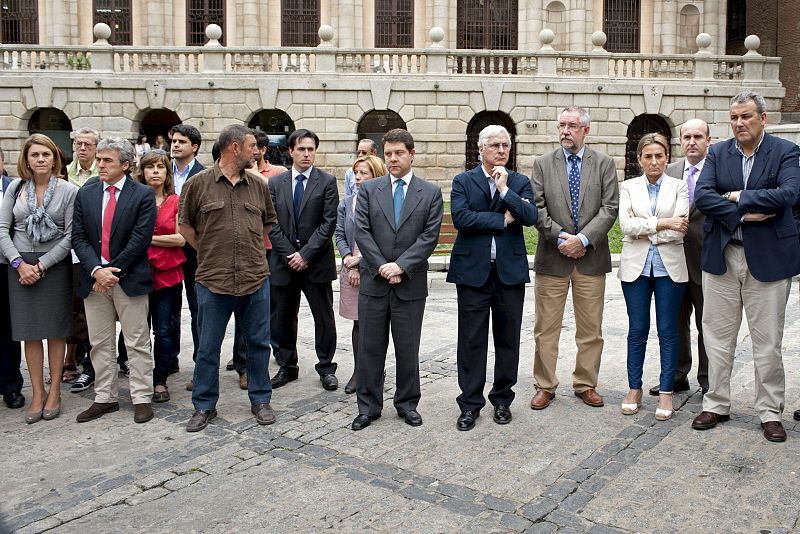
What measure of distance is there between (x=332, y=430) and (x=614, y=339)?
4484 mm

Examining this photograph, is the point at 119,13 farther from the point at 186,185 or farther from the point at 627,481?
the point at 627,481

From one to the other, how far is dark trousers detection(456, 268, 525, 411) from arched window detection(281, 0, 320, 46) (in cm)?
2513

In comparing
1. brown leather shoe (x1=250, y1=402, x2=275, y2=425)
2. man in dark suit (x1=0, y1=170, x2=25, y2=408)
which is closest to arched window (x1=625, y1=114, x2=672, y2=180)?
brown leather shoe (x1=250, y1=402, x2=275, y2=425)

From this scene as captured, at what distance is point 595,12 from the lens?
3091 centimetres

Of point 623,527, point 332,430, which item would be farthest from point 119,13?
point 623,527

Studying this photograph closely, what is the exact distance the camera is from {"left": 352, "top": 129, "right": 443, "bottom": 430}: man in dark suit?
6.62 meters

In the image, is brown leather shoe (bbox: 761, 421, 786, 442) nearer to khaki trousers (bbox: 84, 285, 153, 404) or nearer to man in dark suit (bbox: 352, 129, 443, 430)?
man in dark suit (bbox: 352, 129, 443, 430)

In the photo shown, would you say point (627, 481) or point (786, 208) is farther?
point (786, 208)

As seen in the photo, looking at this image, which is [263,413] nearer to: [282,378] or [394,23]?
[282,378]

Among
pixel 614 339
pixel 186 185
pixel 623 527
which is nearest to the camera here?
pixel 623 527

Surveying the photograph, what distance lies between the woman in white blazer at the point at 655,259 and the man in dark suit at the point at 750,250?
295 millimetres

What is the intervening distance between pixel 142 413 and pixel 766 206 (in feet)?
17.1

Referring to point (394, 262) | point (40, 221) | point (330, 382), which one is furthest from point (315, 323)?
point (40, 221)

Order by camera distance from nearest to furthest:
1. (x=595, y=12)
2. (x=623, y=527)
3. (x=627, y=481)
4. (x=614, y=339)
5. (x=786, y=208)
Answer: (x=623, y=527) → (x=627, y=481) → (x=786, y=208) → (x=614, y=339) → (x=595, y=12)
